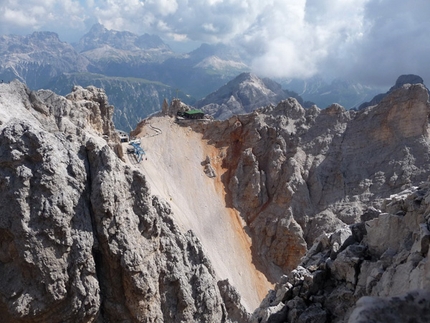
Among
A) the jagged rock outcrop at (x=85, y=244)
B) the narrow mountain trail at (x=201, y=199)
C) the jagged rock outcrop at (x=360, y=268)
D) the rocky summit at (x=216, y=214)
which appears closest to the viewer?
the jagged rock outcrop at (x=360, y=268)

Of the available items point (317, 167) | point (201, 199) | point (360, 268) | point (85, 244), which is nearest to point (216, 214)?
point (201, 199)

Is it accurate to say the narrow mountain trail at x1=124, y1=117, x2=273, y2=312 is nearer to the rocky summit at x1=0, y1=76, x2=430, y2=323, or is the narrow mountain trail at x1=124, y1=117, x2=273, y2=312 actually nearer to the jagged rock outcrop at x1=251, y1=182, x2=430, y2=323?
the rocky summit at x1=0, y1=76, x2=430, y2=323

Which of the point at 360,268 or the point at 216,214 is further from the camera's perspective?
the point at 216,214

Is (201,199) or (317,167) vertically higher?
(201,199)

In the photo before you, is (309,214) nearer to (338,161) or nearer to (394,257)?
(338,161)

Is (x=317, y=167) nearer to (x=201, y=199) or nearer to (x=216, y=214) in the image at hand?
(x=216, y=214)

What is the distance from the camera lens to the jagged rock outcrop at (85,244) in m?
24.4

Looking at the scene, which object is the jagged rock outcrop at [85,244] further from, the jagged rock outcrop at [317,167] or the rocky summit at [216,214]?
the jagged rock outcrop at [317,167]

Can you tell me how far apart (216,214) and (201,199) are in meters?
3.44

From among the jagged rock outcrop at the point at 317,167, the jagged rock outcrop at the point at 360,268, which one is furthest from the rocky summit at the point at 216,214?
the jagged rock outcrop at the point at 317,167

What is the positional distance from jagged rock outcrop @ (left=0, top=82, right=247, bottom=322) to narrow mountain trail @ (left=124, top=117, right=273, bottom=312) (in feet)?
61.1

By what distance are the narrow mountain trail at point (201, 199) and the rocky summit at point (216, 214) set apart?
0.69 feet

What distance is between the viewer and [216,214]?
2311 inches

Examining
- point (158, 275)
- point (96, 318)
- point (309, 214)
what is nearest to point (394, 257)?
point (158, 275)
